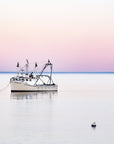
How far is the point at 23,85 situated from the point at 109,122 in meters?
71.0

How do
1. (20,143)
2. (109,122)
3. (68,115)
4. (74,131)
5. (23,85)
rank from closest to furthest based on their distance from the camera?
(20,143)
(74,131)
(109,122)
(68,115)
(23,85)

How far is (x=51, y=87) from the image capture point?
5276 inches

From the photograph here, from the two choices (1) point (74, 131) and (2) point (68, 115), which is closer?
(1) point (74, 131)

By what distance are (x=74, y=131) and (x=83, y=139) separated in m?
5.10

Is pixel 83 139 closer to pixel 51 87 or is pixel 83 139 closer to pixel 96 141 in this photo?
pixel 96 141

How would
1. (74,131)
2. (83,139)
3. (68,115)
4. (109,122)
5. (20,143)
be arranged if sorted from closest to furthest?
1. (20,143)
2. (83,139)
3. (74,131)
4. (109,122)
5. (68,115)

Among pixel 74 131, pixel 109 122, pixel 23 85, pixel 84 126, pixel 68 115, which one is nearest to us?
pixel 74 131

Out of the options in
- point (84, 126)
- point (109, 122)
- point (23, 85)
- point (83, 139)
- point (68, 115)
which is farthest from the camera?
point (23, 85)

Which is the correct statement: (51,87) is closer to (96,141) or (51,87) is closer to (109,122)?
(109,122)

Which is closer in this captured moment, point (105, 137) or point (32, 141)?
point (32, 141)

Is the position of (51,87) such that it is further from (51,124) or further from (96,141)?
(96,141)

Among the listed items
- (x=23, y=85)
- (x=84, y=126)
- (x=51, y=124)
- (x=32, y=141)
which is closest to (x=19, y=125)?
(x=51, y=124)

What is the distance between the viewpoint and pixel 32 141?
46750 mm

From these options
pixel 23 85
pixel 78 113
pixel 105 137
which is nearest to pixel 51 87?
pixel 23 85
